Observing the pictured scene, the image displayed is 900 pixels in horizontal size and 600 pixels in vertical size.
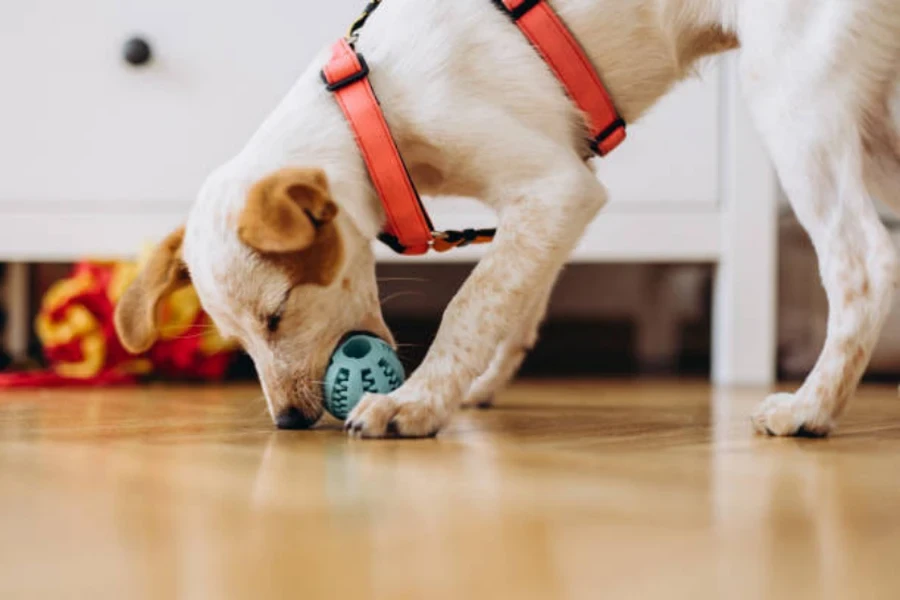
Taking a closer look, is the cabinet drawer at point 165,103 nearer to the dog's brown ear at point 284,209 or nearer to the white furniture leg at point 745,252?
the white furniture leg at point 745,252

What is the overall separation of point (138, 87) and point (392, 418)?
132 centimetres

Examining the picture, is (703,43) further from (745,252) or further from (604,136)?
(745,252)

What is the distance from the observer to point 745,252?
221 cm

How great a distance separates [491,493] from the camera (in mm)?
850

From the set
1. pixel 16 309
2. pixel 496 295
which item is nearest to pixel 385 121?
pixel 496 295

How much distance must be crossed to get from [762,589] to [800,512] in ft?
0.80

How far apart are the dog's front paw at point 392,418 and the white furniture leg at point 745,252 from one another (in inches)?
45.8

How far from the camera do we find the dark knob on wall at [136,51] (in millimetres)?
2189

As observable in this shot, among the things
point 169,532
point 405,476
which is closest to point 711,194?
point 405,476

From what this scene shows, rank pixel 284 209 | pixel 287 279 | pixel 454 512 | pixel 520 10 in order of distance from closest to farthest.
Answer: pixel 454 512 < pixel 284 209 < pixel 287 279 < pixel 520 10

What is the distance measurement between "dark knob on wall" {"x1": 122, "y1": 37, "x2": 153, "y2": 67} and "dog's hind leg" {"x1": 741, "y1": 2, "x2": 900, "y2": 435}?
142 cm

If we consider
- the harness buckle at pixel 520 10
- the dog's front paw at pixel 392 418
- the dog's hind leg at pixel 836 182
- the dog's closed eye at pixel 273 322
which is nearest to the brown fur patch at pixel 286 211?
the dog's closed eye at pixel 273 322

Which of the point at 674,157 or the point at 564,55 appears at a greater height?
the point at 564,55

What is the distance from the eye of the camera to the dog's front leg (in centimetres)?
122
